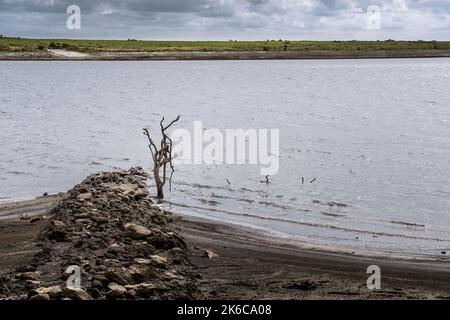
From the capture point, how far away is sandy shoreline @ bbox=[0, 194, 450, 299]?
40.5 ft

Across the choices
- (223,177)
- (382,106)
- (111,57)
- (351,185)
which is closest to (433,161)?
(351,185)

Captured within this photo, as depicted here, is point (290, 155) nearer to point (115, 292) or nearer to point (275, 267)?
point (275, 267)

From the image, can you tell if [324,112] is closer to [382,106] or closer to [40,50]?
[382,106]

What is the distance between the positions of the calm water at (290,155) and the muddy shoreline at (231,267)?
1.99m

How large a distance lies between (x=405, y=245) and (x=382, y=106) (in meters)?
41.8

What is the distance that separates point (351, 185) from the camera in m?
24.5

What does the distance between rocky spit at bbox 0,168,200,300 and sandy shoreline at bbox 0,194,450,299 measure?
0.44 metres

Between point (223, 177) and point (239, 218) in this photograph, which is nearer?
point (239, 218)

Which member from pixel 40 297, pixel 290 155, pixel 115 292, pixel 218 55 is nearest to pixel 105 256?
pixel 115 292

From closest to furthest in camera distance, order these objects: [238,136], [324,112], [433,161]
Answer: [433,161] < [238,136] < [324,112]

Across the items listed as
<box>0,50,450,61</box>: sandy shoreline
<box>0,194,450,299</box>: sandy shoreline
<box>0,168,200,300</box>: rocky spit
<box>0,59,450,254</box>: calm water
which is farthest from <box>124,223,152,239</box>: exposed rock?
<box>0,50,450,61</box>: sandy shoreline

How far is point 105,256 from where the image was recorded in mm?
13180

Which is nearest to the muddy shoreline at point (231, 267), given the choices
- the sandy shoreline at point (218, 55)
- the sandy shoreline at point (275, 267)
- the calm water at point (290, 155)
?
the sandy shoreline at point (275, 267)
